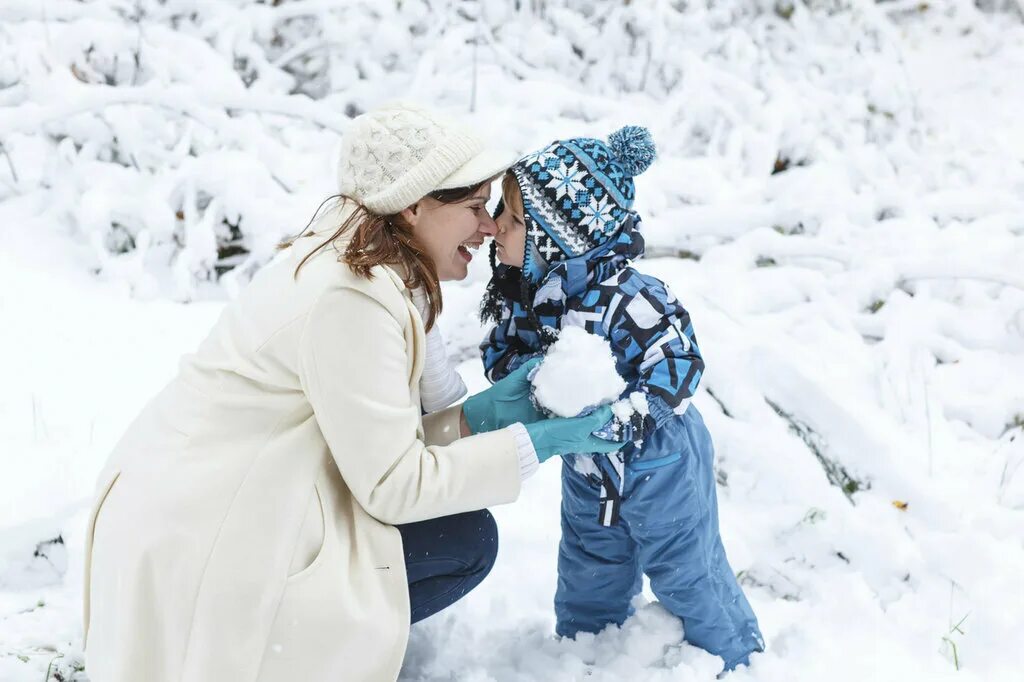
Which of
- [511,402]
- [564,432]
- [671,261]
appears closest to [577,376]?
[564,432]

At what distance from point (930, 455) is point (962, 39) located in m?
5.33

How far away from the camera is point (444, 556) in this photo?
1688 mm

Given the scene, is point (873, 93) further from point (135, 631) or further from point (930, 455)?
point (135, 631)

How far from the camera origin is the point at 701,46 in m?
5.07

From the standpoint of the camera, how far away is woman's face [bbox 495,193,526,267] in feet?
5.85

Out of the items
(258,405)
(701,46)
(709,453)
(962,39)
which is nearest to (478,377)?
(709,453)

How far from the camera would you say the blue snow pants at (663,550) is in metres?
1.74

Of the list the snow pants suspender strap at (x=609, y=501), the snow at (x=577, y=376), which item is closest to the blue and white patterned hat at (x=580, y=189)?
the snow at (x=577, y=376)

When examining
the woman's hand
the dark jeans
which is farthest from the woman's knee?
the woman's hand

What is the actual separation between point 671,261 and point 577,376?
2.10 metres

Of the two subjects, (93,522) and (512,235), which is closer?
(93,522)

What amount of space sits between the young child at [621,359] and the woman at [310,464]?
0.59 ft

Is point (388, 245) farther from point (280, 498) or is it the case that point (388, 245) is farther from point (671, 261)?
point (671, 261)

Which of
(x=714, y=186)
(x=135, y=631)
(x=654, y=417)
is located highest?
(x=654, y=417)
